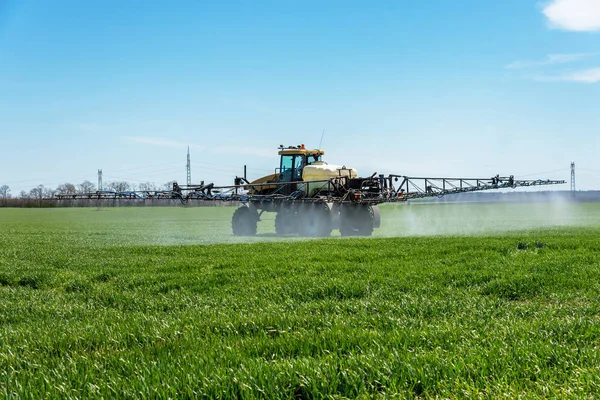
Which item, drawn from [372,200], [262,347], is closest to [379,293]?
[262,347]

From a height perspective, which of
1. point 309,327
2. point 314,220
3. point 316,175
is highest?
point 316,175

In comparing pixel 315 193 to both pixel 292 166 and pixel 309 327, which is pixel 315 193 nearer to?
pixel 292 166

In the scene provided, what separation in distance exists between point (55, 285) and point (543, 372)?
1053cm

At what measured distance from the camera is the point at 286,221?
94.2 feet

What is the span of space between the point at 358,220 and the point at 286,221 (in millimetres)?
3580

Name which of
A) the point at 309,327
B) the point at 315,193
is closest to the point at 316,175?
the point at 315,193

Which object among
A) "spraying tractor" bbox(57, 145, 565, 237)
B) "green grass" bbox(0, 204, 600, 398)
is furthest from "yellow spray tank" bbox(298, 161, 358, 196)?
"green grass" bbox(0, 204, 600, 398)

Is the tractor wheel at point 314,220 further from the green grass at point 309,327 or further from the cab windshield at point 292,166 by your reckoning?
the green grass at point 309,327

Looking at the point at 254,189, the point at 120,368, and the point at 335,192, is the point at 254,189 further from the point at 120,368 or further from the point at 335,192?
the point at 120,368

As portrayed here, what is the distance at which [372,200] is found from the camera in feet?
92.6

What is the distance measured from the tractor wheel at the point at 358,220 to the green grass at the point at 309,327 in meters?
14.1

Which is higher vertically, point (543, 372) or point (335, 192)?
point (335, 192)

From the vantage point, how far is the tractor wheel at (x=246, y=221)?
30.6 metres

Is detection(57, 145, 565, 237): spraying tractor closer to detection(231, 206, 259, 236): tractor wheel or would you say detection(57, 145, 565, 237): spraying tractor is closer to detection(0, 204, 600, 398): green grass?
detection(231, 206, 259, 236): tractor wheel
